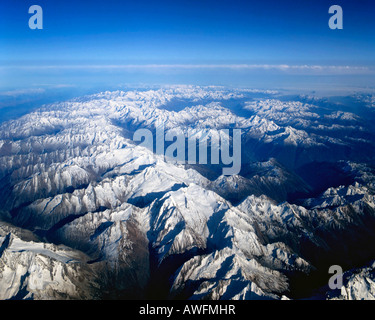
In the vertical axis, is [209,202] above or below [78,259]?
above

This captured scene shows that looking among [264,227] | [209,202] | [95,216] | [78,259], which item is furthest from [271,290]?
[95,216]

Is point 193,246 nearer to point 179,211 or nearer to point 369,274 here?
point 179,211

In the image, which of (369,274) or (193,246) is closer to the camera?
(369,274)
